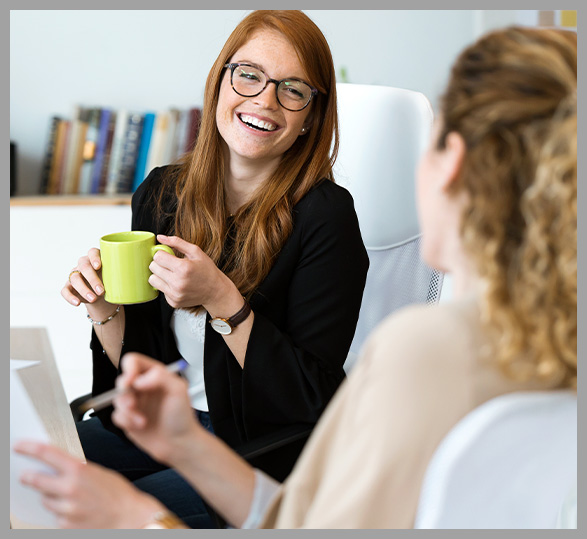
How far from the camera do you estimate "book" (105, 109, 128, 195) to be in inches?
113

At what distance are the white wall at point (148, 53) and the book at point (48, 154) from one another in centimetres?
5

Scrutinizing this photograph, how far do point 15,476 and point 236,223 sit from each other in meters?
0.82

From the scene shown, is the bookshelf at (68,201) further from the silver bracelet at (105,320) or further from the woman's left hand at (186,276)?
the woman's left hand at (186,276)

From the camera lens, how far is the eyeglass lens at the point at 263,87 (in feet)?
4.69

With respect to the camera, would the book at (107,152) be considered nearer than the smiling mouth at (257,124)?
No

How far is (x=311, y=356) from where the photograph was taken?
56.6 inches

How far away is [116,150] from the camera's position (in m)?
2.88

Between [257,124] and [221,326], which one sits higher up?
[257,124]

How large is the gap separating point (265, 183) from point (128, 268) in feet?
1.37

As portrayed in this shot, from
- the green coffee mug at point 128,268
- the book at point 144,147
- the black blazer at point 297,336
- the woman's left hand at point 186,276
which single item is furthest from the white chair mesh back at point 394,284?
the book at point 144,147

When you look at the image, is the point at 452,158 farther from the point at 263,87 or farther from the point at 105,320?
the point at 105,320

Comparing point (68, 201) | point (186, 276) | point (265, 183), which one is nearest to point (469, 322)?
point (186, 276)

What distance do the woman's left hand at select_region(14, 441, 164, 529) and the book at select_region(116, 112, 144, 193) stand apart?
2.23m

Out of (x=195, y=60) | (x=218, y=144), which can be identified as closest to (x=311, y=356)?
(x=218, y=144)
